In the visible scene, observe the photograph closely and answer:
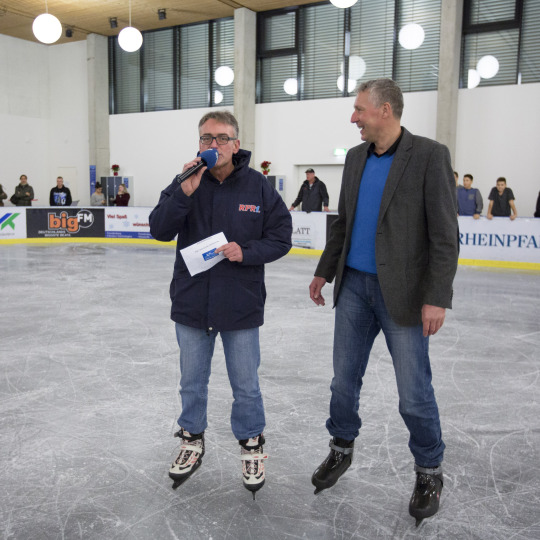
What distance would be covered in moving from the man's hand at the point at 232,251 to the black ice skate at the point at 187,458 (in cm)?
79

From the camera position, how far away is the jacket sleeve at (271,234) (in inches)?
86.0

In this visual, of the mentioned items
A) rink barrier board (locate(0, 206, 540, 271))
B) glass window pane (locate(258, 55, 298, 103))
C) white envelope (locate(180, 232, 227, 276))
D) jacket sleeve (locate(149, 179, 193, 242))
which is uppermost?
glass window pane (locate(258, 55, 298, 103))

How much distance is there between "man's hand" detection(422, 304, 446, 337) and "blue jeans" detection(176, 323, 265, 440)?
0.66 meters

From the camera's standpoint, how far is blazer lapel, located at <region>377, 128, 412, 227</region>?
1.98 m

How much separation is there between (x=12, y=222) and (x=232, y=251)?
12.0 m

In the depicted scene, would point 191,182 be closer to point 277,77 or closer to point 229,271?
point 229,271

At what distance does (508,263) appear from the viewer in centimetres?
959

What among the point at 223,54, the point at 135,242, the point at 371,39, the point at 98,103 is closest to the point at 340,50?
the point at 371,39

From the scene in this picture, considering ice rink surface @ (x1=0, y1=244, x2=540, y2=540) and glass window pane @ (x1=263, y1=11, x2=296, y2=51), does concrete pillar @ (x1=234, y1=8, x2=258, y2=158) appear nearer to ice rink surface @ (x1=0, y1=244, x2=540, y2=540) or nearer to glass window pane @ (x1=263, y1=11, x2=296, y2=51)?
glass window pane @ (x1=263, y1=11, x2=296, y2=51)

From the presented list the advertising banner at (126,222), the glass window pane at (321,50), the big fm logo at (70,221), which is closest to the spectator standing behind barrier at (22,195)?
the big fm logo at (70,221)

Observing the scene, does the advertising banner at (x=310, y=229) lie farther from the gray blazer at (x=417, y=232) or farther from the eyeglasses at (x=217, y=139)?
the gray blazer at (x=417, y=232)

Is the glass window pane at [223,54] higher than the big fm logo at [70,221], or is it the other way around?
the glass window pane at [223,54]

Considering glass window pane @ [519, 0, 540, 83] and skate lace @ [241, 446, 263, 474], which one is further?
glass window pane @ [519, 0, 540, 83]

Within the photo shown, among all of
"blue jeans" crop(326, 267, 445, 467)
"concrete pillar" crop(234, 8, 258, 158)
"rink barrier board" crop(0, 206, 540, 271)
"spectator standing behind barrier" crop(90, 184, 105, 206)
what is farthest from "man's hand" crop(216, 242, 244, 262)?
"spectator standing behind barrier" crop(90, 184, 105, 206)
